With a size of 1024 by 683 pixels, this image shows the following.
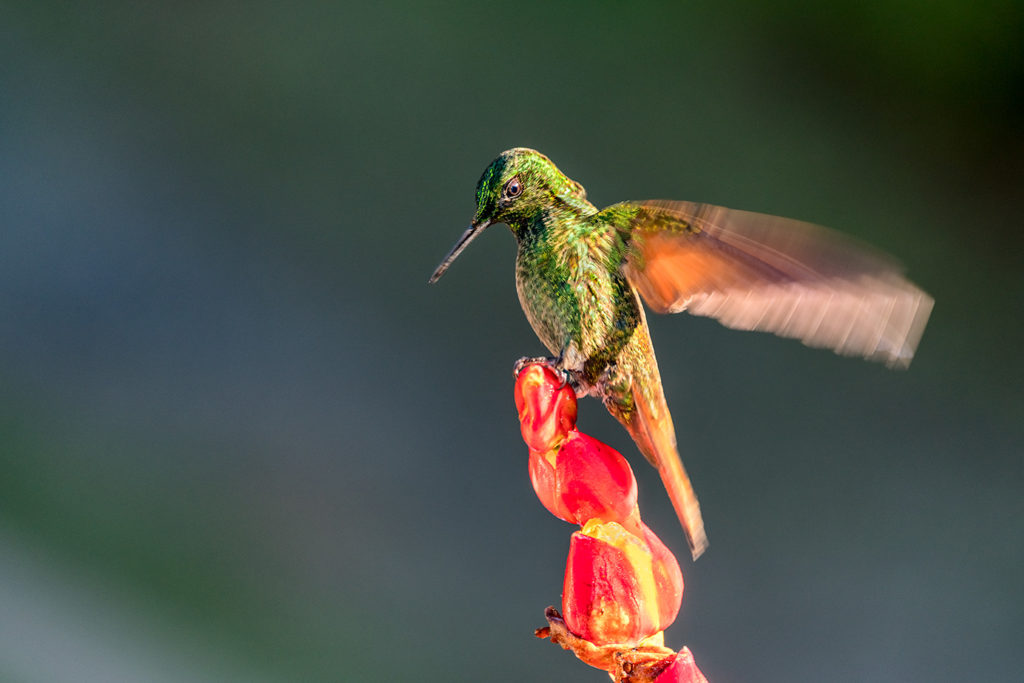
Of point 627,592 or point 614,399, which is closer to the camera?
point 627,592

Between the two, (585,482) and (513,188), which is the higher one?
(513,188)

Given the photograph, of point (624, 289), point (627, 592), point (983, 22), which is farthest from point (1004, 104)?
point (627, 592)

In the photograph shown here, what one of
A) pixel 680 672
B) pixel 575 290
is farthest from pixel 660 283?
pixel 680 672

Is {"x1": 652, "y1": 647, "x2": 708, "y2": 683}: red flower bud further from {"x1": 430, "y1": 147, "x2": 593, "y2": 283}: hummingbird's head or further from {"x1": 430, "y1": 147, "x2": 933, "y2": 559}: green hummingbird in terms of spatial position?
{"x1": 430, "y1": 147, "x2": 593, "y2": 283}: hummingbird's head

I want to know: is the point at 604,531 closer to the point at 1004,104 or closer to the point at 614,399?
the point at 614,399

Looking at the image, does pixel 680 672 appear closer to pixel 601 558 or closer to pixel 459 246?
pixel 601 558

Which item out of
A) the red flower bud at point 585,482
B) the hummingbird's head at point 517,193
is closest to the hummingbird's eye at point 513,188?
the hummingbird's head at point 517,193

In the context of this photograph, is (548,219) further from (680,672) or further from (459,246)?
(680,672)
